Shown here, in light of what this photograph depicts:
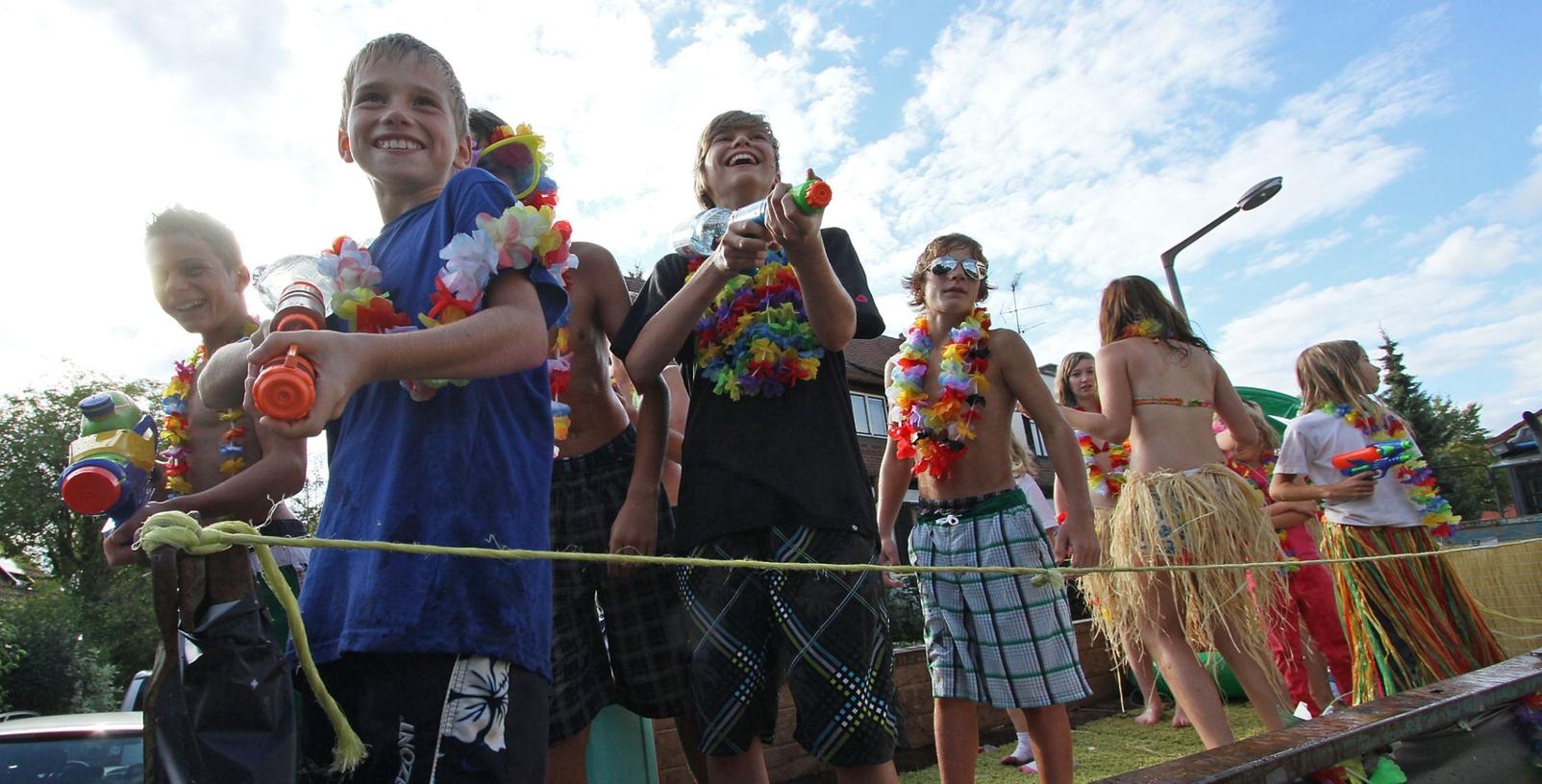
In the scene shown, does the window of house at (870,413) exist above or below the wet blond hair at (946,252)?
above

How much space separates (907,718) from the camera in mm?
4988

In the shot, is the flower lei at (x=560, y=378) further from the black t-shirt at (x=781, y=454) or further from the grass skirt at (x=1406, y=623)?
the grass skirt at (x=1406, y=623)

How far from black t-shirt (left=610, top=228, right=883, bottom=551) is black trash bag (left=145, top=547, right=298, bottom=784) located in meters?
1.20

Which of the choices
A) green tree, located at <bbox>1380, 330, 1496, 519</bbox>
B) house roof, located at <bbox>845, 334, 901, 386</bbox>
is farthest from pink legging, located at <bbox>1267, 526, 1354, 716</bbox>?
green tree, located at <bbox>1380, 330, 1496, 519</bbox>

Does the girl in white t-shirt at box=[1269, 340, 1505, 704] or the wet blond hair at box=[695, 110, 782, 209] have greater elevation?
the wet blond hair at box=[695, 110, 782, 209]

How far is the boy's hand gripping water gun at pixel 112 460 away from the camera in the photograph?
1972 mm

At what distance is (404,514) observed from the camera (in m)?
1.38

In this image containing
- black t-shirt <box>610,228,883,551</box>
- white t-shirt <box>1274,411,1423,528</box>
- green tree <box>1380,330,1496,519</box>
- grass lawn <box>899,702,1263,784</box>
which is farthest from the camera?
green tree <box>1380,330,1496,519</box>

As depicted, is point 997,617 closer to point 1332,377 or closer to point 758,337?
point 758,337

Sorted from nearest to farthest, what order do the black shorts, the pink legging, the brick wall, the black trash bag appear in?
1. the black trash bag
2. the black shorts
3. the brick wall
4. the pink legging

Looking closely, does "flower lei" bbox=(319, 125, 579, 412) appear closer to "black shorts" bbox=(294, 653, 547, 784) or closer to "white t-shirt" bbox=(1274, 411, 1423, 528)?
"black shorts" bbox=(294, 653, 547, 784)

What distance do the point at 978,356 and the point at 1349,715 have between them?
1576 mm

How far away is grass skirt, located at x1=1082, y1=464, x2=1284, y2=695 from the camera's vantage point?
3533 mm

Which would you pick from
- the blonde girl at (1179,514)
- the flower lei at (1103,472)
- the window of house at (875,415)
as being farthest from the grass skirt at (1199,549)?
the window of house at (875,415)
